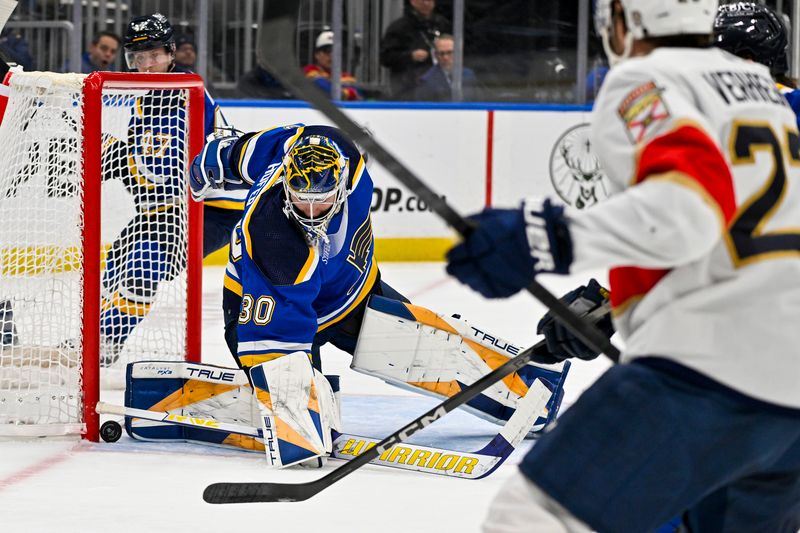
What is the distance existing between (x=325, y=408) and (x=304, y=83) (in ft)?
4.97

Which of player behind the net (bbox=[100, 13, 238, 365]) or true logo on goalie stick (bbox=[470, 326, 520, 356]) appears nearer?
true logo on goalie stick (bbox=[470, 326, 520, 356])

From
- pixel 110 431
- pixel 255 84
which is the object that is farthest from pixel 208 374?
pixel 255 84

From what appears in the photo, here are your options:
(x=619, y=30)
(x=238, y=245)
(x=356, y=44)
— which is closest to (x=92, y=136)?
(x=238, y=245)

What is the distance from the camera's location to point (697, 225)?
4.59ft

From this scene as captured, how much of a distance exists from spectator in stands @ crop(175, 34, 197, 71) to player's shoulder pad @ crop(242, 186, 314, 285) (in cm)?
348

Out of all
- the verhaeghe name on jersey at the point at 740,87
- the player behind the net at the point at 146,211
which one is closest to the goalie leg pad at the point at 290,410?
the player behind the net at the point at 146,211

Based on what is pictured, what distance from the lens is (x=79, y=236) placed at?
337cm

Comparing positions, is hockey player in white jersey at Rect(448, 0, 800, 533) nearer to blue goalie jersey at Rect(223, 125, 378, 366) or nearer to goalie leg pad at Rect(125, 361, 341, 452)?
blue goalie jersey at Rect(223, 125, 378, 366)

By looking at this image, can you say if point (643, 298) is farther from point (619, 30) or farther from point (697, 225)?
point (619, 30)

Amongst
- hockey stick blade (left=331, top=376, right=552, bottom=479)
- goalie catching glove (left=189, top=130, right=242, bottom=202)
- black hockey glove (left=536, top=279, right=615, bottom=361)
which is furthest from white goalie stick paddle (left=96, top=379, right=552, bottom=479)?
black hockey glove (left=536, top=279, right=615, bottom=361)

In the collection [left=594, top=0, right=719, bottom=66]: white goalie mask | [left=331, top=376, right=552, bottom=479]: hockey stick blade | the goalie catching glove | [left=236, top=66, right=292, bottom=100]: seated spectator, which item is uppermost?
[left=594, top=0, right=719, bottom=66]: white goalie mask

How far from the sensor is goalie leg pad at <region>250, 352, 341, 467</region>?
10.1 ft

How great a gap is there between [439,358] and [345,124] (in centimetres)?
186

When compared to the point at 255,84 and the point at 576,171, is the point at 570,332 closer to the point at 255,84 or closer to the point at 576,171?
the point at 255,84
